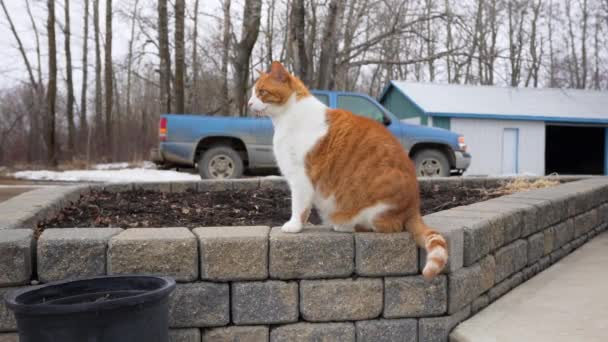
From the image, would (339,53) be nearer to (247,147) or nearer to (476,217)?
(247,147)

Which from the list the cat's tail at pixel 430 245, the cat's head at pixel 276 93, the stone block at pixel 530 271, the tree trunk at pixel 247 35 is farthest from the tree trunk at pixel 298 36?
the cat's tail at pixel 430 245

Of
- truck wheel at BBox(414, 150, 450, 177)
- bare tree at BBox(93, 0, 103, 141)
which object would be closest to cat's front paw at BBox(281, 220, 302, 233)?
truck wheel at BBox(414, 150, 450, 177)

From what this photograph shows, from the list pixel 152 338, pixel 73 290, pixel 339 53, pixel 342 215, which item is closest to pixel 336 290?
pixel 342 215

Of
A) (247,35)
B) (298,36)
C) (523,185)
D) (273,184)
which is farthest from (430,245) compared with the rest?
(247,35)

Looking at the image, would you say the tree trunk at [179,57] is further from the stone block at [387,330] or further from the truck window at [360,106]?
the stone block at [387,330]

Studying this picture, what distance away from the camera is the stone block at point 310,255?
8.72 feet

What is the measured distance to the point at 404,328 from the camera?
2.82 meters

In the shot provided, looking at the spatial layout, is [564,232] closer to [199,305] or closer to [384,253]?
[384,253]

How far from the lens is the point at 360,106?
974cm

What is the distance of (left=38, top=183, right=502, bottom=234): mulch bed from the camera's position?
154 inches

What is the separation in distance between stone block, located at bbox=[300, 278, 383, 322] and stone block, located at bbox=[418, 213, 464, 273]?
33cm

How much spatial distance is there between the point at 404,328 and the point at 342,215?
741 millimetres

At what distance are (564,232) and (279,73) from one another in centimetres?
349

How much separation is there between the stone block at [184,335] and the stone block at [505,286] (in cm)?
204
